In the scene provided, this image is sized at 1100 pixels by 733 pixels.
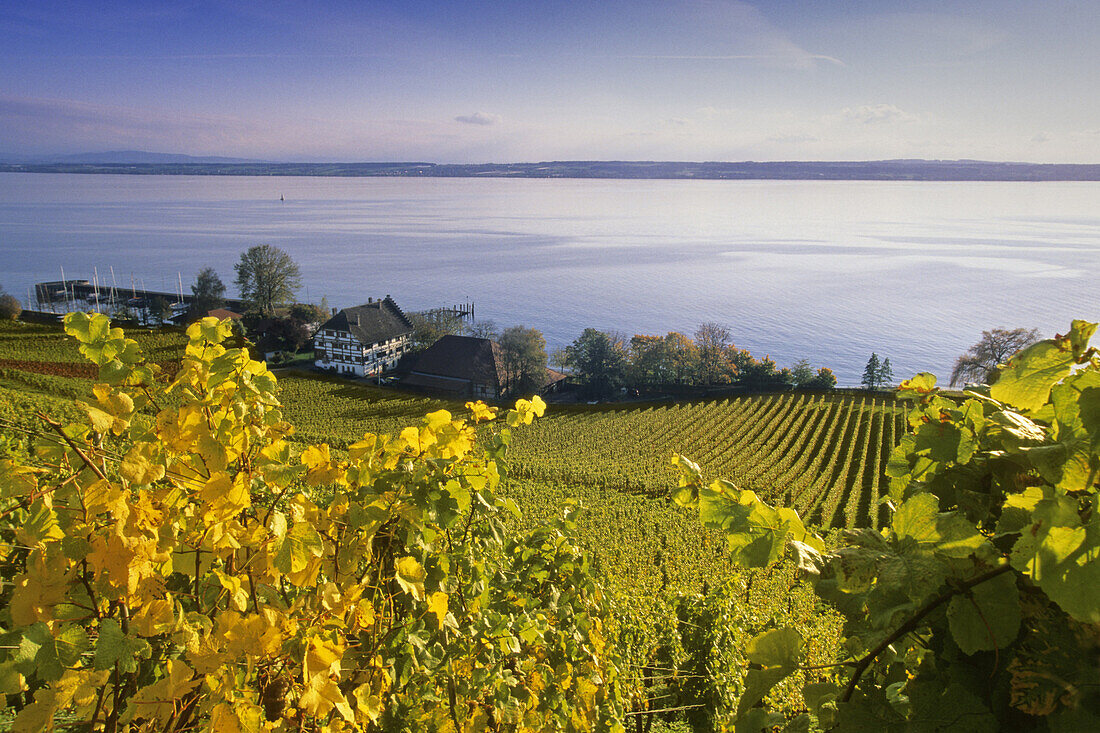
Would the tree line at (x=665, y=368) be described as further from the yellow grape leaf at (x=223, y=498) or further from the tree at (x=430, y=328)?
the yellow grape leaf at (x=223, y=498)

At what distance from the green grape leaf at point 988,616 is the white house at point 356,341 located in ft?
148

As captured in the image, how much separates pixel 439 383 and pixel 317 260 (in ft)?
232

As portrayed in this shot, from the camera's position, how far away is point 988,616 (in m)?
0.80

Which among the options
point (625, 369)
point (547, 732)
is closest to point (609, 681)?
point (547, 732)

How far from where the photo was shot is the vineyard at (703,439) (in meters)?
24.6

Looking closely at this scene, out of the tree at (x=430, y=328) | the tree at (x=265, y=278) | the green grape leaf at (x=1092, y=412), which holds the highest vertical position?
the green grape leaf at (x=1092, y=412)

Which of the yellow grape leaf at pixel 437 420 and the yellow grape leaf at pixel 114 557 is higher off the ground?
the yellow grape leaf at pixel 437 420

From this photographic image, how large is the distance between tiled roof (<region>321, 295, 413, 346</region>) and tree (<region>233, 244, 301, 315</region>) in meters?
11.2

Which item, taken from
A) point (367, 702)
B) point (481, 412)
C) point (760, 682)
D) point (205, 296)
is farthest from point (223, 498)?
point (205, 296)

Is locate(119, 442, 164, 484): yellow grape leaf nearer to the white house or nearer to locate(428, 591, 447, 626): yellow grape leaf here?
locate(428, 591, 447, 626): yellow grape leaf

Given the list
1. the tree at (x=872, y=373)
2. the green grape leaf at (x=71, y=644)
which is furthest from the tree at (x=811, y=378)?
the green grape leaf at (x=71, y=644)

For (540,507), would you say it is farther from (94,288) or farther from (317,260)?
(317,260)

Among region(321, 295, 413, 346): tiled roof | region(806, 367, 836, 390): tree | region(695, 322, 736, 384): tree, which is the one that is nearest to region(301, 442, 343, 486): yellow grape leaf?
region(321, 295, 413, 346): tiled roof

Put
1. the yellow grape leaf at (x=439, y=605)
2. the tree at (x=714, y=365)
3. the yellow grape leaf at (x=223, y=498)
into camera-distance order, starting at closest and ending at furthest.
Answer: the yellow grape leaf at (x=223, y=498)
the yellow grape leaf at (x=439, y=605)
the tree at (x=714, y=365)
